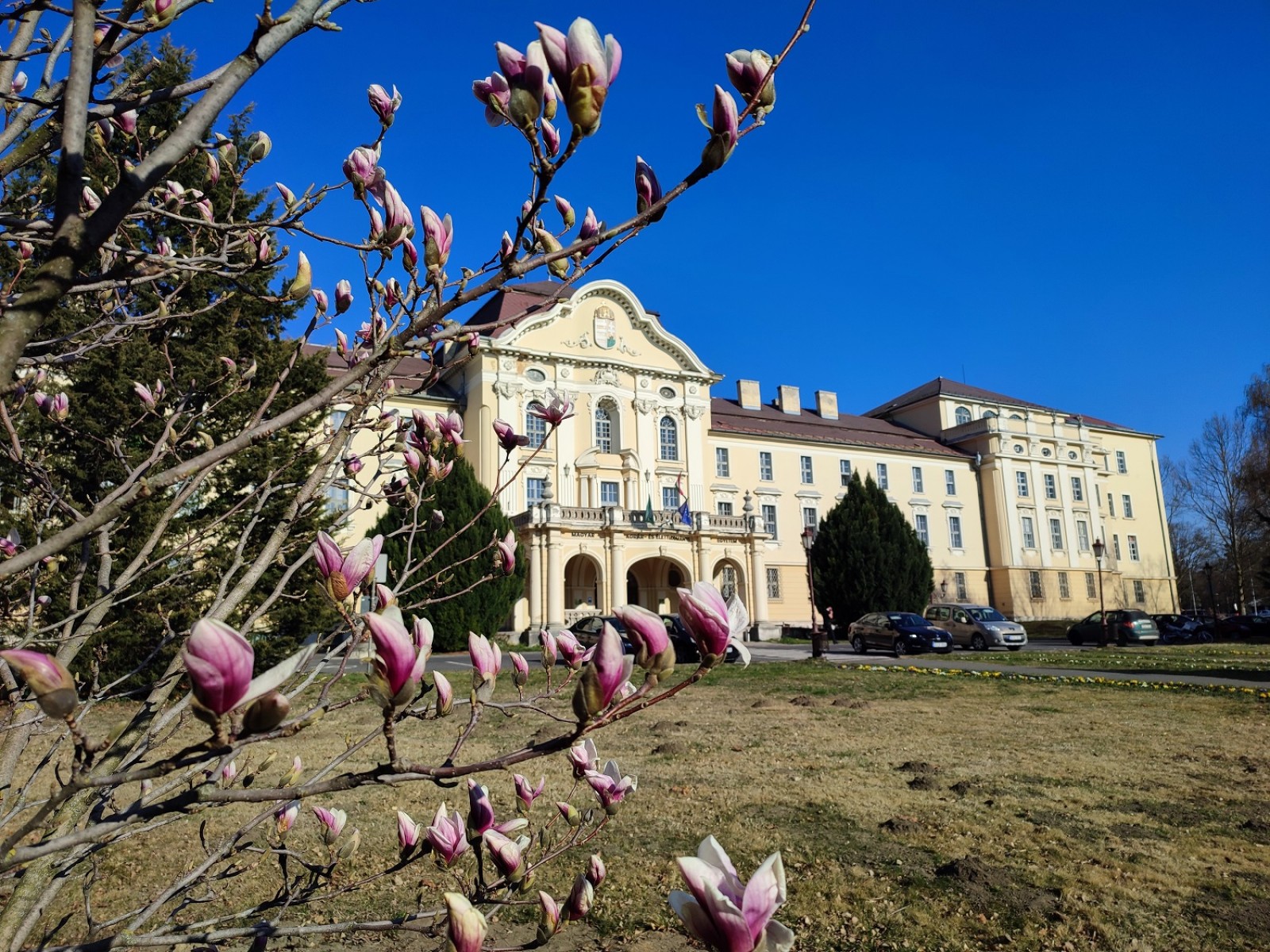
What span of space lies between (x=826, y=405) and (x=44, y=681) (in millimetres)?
51710

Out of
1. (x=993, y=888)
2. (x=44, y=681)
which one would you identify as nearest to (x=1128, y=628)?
(x=993, y=888)

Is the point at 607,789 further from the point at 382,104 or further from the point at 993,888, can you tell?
the point at 993,888

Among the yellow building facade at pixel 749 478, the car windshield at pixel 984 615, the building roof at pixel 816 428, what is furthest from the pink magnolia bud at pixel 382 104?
the building roof at pixel 816 428

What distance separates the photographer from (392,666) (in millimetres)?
1092

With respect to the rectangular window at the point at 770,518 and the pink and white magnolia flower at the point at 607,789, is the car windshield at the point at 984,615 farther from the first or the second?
the pink and white magnolia flower at the point at 607,789

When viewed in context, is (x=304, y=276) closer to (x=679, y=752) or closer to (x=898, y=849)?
(x=898, y=849)

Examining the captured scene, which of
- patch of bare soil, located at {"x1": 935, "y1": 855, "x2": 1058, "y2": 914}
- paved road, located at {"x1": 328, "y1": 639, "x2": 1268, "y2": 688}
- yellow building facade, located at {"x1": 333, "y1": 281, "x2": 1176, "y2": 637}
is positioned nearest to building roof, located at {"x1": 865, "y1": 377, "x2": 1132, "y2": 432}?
yellow building facade, located at {"x1": 333, "y1": 281, "x2": 1176, "y2": 637}

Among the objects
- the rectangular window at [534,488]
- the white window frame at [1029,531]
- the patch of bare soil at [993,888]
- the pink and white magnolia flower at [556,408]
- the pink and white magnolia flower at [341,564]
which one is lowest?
the patch of bare soil at [993,888]

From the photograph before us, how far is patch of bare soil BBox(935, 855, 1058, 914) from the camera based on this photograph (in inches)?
170

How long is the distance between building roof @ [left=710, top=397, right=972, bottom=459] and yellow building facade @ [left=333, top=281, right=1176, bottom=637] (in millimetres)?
166

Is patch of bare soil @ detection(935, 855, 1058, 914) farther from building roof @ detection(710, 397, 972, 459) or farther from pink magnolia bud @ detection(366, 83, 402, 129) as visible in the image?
building roof @ detection(710, 397, 972, 459)

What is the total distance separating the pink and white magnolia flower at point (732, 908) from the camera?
1.00 metres

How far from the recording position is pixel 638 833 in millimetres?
5879

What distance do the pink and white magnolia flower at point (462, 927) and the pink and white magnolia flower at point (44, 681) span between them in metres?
0.59
